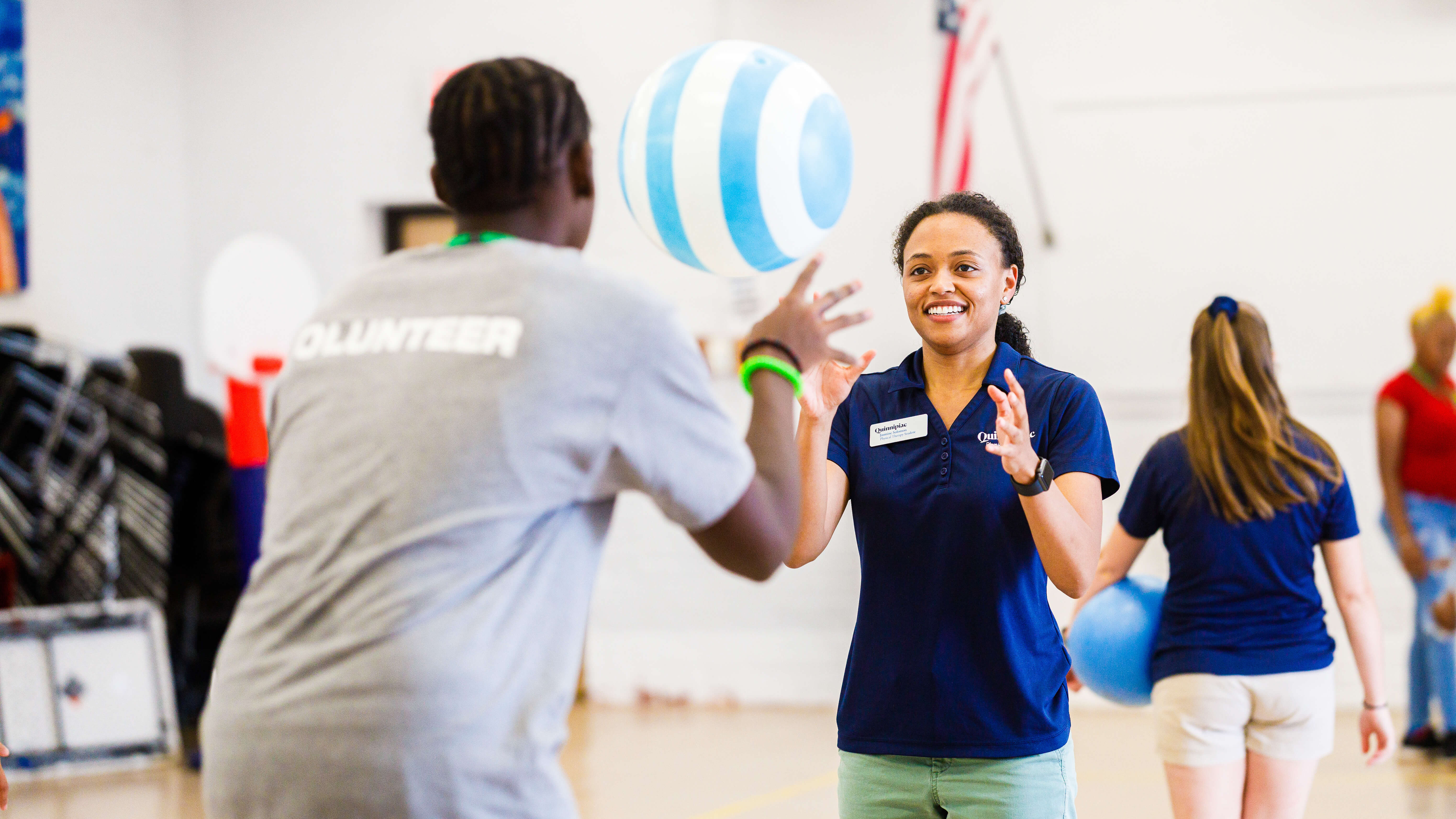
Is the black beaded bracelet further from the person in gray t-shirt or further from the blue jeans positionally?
the blue jeans

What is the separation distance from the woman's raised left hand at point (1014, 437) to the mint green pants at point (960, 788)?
0.42m

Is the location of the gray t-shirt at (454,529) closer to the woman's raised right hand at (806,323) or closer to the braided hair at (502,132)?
the braided hair at (502,132)

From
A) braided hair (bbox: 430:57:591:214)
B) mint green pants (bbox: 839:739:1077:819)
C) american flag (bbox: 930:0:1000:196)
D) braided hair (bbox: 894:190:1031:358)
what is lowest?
mint green pants (bbox: 839:739:1077:819)

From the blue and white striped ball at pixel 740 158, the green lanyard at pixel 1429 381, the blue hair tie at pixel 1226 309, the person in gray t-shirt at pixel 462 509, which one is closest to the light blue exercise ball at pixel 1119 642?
the blue hair tie at pixel 1226 309

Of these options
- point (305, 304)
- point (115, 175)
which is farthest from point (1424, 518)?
point (115, 175)

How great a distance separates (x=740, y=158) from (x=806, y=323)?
0.57m

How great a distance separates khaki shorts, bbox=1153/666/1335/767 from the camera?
239cm

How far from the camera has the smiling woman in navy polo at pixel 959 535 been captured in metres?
1.81

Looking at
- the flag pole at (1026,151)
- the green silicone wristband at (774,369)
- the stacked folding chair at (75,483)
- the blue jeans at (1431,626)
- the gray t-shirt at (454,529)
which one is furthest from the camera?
the flag pole at (1026,151)

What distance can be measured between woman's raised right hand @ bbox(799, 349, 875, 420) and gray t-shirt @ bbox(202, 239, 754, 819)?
2.51ft

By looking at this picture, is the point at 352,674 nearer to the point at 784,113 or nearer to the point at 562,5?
the point at 784,113

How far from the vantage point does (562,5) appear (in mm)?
6434

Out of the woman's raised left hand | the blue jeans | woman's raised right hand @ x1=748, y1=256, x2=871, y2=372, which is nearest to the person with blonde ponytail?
the woman's raised left hand

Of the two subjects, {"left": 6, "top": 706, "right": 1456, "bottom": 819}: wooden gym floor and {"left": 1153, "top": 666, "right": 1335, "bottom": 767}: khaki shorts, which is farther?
{"left": 6, "top": 706, "right": 1456, "bottom": 819}: wooden gym floor
